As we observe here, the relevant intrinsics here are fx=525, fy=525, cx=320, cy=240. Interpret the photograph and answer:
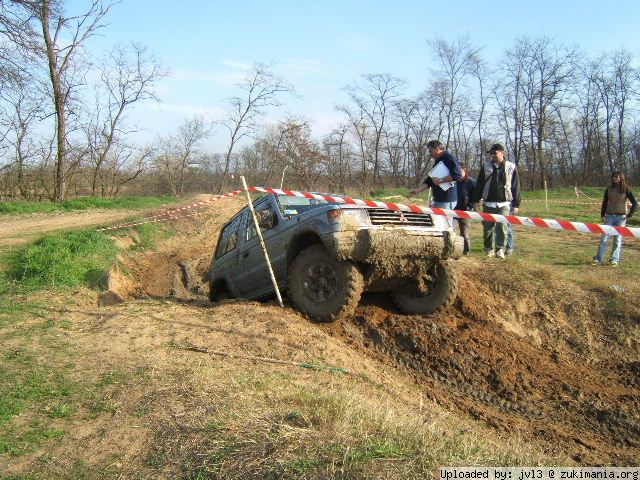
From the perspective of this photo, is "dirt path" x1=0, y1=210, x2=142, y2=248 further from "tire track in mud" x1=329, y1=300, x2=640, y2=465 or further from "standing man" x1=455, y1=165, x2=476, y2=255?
"standing man" x1=455, y1=165, x2=476, y2=255

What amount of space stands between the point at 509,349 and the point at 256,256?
3720 millimetres

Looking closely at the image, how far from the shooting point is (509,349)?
6.21 m

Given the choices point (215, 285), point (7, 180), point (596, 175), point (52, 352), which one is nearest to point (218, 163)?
point (7, 180)

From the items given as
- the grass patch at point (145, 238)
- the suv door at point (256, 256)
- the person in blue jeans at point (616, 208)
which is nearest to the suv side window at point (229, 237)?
the suv door at point (256, 256)

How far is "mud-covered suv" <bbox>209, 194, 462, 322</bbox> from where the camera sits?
5895 millimetres

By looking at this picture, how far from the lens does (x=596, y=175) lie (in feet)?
168

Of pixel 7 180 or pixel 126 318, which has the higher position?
pixel 7 180

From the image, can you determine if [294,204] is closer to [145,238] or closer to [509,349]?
[509,349]

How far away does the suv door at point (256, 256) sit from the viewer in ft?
24.3

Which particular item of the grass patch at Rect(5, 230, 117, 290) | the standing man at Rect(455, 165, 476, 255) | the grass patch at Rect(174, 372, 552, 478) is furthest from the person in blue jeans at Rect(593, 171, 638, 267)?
the grass patch at Rect(5, 230, 117, 290)

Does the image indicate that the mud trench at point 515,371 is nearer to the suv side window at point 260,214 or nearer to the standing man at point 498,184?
the suv side window at point 260,214

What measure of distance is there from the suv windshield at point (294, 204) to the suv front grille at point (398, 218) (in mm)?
1121

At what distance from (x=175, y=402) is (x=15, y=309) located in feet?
13.2

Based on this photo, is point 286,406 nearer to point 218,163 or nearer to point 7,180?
point 7,180
